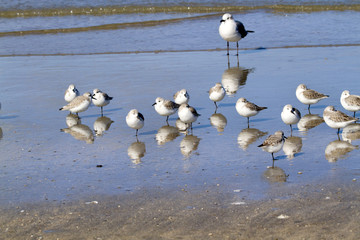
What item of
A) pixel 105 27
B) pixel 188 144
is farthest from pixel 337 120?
pixel 105 27

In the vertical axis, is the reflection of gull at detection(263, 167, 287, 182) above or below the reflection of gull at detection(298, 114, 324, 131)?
above

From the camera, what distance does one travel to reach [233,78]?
16.7 m

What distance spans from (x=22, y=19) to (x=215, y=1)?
1175 cm

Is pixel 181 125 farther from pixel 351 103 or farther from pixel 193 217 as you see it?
pixel 193 217

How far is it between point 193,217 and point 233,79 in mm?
9301

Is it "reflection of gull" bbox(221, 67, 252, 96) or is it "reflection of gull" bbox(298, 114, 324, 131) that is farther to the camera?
"reflection of gull" bbox(221, 67, 252, 96)

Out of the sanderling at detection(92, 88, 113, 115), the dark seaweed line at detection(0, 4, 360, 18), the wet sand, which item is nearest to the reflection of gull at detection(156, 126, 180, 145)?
the sanderling at detection(92, 88, 113, 115)

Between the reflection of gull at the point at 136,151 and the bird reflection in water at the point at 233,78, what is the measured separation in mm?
4542

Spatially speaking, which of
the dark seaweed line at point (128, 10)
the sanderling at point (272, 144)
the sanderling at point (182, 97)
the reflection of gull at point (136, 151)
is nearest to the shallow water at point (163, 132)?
the reflection of gull at point (136, 151)

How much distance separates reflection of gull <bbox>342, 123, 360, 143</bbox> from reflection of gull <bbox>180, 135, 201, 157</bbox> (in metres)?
2.72

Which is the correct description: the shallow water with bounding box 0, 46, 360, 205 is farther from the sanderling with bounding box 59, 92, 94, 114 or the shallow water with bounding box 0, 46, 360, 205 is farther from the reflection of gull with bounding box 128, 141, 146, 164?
the sanderling with bounding box 59, 92, 94, 114

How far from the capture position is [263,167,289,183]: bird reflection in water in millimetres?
8945

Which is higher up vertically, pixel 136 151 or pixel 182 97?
pixel 182 97

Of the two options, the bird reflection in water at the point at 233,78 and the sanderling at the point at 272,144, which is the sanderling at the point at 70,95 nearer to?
the bird reflection in water at the point at 233,78
